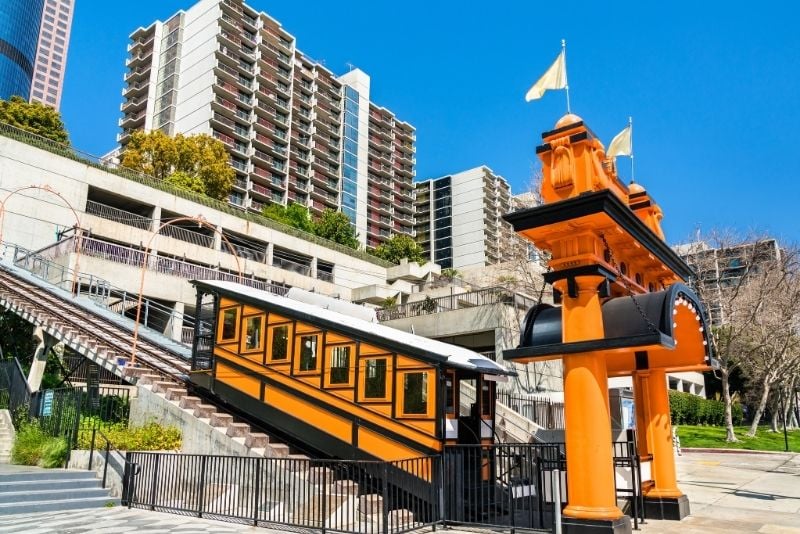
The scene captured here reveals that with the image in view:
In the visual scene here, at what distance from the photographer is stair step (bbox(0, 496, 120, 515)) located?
11086mm

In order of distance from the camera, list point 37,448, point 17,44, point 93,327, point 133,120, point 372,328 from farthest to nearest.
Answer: point 17,44, point 133,120, point 93,327, point 37,448, point 372,328

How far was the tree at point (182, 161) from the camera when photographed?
179 ft

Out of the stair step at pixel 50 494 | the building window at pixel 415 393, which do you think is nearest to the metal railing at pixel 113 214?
the stair step at pixel 50 494

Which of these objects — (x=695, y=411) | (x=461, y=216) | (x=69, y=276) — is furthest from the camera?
(x=461, y=216)

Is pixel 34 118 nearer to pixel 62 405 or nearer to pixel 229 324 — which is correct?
pixel 62 405

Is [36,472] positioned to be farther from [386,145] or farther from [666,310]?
[386,145]

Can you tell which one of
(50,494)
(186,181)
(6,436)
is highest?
(186,181)

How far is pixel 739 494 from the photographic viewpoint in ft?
44.5

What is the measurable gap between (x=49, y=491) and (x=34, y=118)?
48.4 meters

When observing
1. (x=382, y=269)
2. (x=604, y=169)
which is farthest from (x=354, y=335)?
(x=382, y=269)

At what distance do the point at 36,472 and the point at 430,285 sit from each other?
44.5 meters

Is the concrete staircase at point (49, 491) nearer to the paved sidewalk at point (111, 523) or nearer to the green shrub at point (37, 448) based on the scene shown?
the paved sidewalk at point (111, 523)

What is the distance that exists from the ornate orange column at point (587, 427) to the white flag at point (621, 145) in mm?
3418

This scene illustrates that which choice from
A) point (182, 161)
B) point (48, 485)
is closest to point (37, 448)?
point (48, 485)
